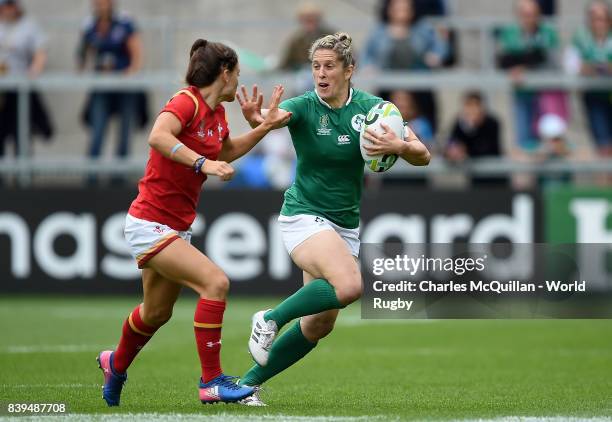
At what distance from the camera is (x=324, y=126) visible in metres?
8.27

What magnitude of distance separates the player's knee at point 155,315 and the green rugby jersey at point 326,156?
105 cm

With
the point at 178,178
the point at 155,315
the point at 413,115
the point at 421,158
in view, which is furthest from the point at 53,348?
the point at 413,115

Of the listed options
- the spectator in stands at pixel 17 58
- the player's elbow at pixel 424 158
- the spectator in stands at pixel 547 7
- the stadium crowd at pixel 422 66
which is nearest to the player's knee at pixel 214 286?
the player's elbow at pixel 424 158

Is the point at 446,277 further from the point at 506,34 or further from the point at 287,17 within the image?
the point at 287,17

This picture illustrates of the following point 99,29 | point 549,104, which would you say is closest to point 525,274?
point 549,104

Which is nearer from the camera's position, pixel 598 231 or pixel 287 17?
pixel 598 231

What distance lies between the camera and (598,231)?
16062 mm

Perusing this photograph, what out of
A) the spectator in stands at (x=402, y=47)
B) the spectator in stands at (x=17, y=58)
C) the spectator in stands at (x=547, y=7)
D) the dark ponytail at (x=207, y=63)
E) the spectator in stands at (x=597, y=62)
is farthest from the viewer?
the spectator in stands at (x=547, y=7)

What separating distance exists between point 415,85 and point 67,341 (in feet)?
22.1

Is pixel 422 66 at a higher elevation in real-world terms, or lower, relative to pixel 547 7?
lower

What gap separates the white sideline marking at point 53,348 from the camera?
38.0 feet

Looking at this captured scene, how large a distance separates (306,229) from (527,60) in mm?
9662

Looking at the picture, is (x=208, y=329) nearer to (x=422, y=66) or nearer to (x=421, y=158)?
(x=421, y=158)

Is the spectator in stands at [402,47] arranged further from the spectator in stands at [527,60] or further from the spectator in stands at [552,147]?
the spectator in stands at [552,147]
